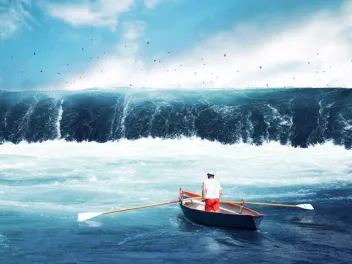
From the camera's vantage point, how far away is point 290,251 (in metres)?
11.8

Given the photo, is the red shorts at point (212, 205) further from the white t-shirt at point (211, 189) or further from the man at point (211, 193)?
the white t-shirt at point (211, 189)

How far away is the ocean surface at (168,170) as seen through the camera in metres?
12.4

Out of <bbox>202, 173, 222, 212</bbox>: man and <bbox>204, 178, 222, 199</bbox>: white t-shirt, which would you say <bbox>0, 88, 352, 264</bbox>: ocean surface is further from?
<bbox>204, 178, 222, 199</bbox>: white t-shirt

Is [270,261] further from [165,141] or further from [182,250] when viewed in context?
[165,141]

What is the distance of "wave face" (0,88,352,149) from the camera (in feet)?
128

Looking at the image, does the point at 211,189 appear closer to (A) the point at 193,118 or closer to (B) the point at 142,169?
(B) the point at 142,169

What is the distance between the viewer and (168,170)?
28.7 metres

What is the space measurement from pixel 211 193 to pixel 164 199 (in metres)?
5.36

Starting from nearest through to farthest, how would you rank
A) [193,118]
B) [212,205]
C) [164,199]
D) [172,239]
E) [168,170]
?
[172,239] < [212,205] < [164,199] < [168,170] < [193,118]

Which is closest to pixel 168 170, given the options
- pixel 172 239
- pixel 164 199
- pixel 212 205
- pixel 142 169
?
pixel 142 169

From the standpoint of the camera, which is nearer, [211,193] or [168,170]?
[211,193]

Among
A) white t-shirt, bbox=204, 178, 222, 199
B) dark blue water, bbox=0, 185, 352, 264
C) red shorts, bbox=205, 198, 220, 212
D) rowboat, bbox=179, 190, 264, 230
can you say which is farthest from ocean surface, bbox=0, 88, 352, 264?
white t-shirt, bbox=204, 178, 222, 199

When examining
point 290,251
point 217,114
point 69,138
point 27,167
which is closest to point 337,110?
point 217,114

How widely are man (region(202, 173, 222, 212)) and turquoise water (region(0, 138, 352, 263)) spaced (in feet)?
2.91
